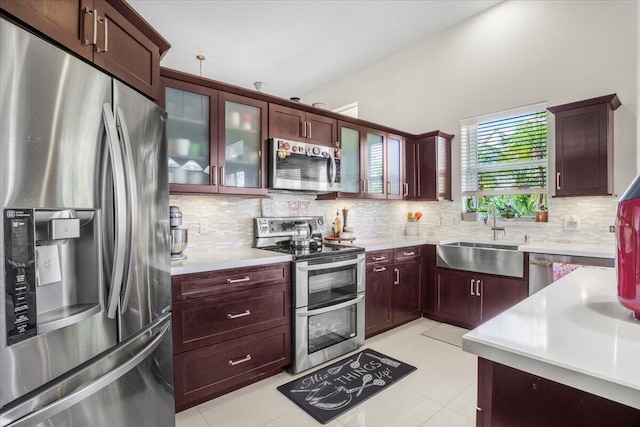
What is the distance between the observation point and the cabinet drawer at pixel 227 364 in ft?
6.61

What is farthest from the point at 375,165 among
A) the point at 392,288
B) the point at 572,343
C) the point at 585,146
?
the point at 572,343

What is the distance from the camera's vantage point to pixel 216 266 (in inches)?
82.9

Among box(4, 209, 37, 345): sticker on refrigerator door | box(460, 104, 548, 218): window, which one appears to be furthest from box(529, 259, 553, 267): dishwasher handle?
box(4, 209, 37, 345): sticker on refrigerator door

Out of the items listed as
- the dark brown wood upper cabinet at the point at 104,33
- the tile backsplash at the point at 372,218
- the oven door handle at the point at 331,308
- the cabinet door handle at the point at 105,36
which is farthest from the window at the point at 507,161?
the cabinet door handle at the point at 105,36

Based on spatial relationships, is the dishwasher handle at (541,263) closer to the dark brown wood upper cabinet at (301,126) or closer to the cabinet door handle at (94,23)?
the dark brown wood upper cabinet at (301,126)

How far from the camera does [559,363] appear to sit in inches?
27.4

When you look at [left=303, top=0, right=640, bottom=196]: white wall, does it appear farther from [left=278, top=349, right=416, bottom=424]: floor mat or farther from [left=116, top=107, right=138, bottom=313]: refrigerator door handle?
[left=116, top=107, right=138, bottom=313]: refrigerator door handle

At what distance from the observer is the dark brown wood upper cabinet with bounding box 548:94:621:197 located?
276 centimetres

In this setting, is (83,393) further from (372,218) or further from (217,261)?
(372,218)

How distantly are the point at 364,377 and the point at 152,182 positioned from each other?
1997mm

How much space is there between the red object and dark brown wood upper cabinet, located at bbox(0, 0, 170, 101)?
193 cm

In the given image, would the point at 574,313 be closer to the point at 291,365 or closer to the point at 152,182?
the point at 152,182

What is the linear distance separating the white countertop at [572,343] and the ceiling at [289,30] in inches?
134

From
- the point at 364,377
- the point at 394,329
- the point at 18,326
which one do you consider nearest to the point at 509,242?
the point at 394,329
